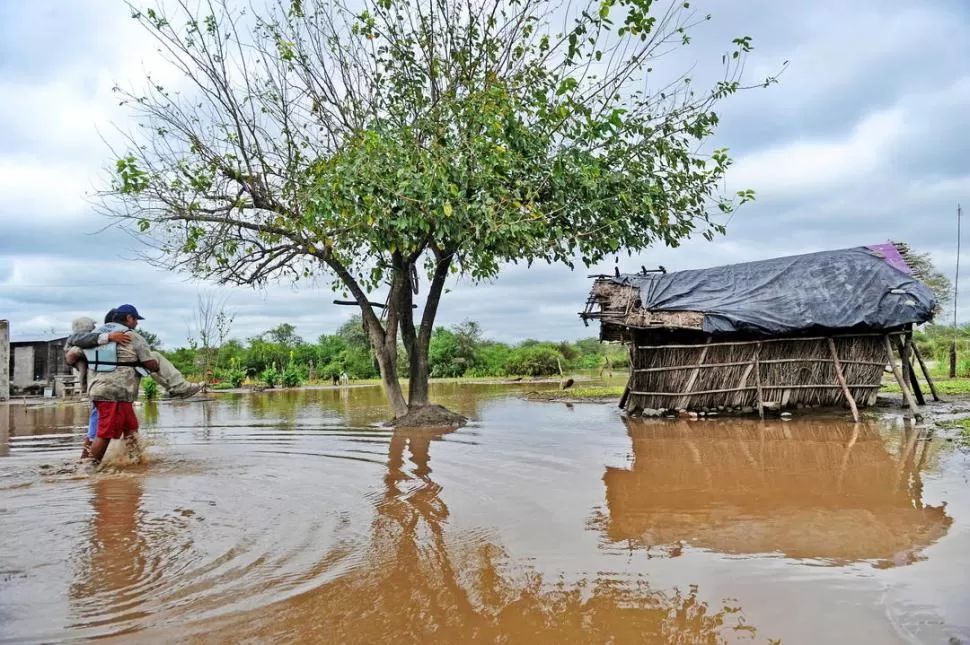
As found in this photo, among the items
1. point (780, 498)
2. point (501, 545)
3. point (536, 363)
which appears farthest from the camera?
point (536, 363)

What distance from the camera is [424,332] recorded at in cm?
1303

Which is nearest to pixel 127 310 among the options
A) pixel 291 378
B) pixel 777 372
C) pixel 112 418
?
pixel 112 418

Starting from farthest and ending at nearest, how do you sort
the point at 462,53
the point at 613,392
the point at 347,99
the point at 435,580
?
the point at 613,392 < the point at 347,99 < the point at 462,53 < the point at 435,580

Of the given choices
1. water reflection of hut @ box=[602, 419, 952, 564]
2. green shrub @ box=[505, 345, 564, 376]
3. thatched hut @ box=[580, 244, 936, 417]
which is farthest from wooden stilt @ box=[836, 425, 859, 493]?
green shrub @ box=[505, 345, 564, 376]

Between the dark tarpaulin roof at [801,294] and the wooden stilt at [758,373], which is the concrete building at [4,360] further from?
the wooden stilt at [758,373]

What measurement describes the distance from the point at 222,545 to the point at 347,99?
9562 mm

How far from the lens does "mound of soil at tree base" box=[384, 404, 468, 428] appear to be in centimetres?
1218

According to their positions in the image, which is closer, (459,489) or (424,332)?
(459,489)

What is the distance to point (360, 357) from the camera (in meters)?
38.7

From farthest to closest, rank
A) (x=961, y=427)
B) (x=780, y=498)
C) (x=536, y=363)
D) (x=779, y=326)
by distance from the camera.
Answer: (x=536, y=363)
(x=779, y=326)
(x=961, y=427)
(x=780, y=498)

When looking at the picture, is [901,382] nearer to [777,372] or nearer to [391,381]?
[777,372]

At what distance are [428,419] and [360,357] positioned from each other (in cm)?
2699

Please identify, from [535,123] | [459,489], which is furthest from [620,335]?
[459,489]

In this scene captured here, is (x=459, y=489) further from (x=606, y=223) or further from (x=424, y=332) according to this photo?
(x=424, y=332)
